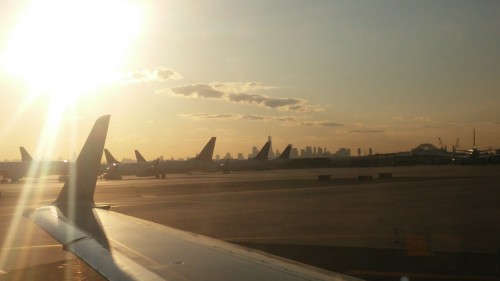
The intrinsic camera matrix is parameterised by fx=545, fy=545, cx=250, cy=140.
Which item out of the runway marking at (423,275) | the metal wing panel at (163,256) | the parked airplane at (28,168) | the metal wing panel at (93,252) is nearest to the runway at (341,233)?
the runway marking at (423,275)

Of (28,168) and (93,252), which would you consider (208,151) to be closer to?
(28,168)

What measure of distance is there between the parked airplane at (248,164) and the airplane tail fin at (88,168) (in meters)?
90.3

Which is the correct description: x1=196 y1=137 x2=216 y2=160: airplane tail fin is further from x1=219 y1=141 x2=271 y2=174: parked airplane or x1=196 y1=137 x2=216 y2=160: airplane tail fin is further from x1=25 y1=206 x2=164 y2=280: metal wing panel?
x1=25 y1=206 x2=164 y2=280: metal wing panel

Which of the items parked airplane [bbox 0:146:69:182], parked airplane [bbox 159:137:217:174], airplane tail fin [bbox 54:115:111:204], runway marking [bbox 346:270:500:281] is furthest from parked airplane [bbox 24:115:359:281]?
parked airplane [bbox 159:137:217:174]

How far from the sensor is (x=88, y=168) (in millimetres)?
12695

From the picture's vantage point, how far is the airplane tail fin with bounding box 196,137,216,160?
93.0 meters

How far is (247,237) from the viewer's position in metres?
18.2

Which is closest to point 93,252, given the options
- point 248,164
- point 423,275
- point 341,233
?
point 423,275

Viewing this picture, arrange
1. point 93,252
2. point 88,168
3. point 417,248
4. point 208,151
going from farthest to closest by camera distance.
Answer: point 208,151
point 417,248
point 88,168
point 93,252

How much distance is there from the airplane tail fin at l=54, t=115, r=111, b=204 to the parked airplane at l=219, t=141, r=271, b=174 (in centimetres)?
9027

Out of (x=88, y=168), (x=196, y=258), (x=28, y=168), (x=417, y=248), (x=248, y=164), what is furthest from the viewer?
(x=248, y=164)

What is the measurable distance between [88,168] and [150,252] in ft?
19.6

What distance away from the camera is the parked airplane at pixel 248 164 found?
10388 cm

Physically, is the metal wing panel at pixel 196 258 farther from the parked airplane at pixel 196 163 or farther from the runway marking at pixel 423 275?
the parked airplane at pixel 196 163
